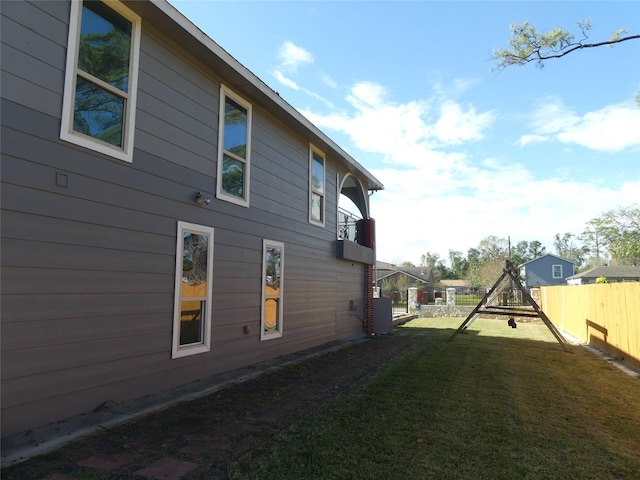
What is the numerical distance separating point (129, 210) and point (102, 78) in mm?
1369

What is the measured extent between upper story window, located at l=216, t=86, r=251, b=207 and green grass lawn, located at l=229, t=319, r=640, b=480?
11.2 ft

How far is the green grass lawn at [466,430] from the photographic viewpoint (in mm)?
2814

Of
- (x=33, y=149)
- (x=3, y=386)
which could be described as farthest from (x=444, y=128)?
(x=3, y=386)

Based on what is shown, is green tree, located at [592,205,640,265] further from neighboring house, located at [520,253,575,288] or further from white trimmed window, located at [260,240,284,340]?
white trimmed window, located at [260,240,284,340]

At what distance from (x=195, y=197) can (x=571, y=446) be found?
15.9ft

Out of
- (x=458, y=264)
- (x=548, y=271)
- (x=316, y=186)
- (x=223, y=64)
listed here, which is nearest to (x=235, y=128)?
(x=223, y=64)

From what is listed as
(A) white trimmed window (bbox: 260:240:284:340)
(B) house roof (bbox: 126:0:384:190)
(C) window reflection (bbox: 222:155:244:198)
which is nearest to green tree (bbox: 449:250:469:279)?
(B) house roof (bbox: 126:0:384:190)

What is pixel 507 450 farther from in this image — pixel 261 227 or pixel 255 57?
pixel 255 57

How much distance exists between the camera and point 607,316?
341 inches

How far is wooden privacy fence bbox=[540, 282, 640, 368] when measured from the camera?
23.4 ft

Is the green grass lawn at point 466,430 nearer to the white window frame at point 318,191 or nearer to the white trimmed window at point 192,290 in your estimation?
the white trimmed window at point 192,290

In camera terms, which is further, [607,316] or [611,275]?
[611,275]

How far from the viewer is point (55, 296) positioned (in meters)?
3.40

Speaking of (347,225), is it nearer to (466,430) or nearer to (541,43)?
(541,43)
